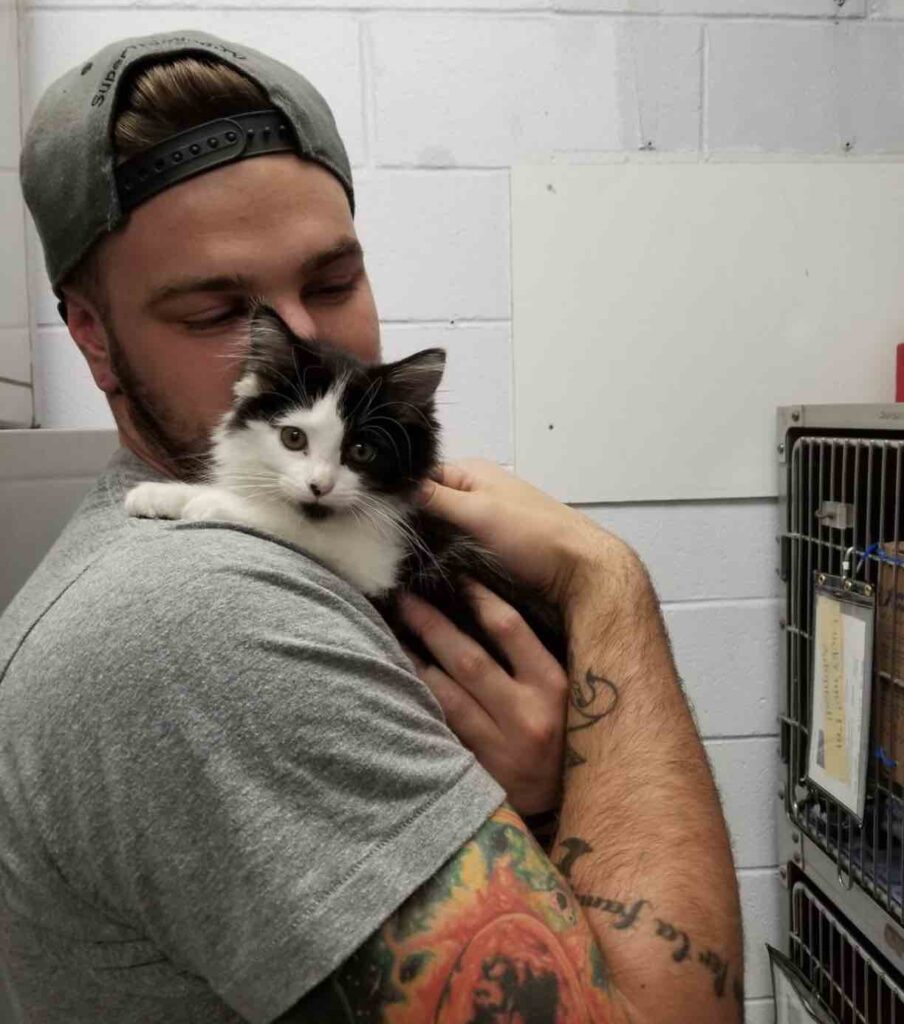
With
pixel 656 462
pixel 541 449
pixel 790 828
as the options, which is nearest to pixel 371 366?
pixel 541 449

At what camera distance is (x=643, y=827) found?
2.82 feet

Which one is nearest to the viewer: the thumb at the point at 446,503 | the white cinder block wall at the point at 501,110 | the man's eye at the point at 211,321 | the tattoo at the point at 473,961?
the tattoo at the point at 473,961

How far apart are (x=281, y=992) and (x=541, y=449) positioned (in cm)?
139

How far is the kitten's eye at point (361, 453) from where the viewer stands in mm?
1145

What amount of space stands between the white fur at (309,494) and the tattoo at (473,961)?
0.44 m

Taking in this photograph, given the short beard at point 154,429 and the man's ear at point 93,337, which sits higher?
the man's ear at point 93,337

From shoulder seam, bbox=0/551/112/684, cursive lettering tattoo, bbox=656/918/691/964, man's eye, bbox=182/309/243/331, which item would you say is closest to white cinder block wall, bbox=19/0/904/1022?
man's eye, bbox=182/309/243/331

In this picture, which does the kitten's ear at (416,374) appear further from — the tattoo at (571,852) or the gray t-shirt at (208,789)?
the tattoo at (571,852)

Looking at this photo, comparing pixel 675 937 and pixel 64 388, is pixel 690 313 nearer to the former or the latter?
pixel 64 388

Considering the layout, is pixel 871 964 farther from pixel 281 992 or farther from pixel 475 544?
pixel 281 992

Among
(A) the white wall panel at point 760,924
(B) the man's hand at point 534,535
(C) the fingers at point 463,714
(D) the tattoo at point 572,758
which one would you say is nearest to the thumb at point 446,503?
(B) the man's hand at point 534,535

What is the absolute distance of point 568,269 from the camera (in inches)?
74.2

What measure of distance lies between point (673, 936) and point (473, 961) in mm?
202

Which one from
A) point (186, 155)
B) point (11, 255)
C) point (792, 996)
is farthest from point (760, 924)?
point (11, 255)
